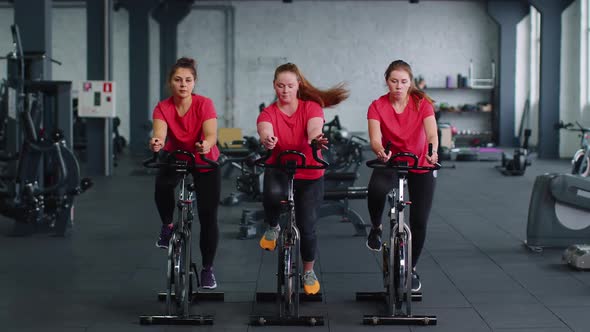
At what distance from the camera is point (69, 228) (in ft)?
22.8

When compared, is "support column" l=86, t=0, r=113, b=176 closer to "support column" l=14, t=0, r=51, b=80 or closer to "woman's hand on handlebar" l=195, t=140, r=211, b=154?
→ "support column" l=14, t=0, r=51, b=80

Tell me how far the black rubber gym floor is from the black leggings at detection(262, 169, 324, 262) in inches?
16.5

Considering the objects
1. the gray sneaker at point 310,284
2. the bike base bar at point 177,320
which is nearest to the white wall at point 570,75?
the gray sneaker at point 310,284

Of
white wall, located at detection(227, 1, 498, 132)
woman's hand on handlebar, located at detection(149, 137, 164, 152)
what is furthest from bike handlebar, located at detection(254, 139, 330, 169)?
white wall, located at detection(227, 1, 498, 132)

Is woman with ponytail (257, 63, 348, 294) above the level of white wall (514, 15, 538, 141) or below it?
below

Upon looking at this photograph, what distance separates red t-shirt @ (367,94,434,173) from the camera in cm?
419

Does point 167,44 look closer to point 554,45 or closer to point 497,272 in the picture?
point 554,45

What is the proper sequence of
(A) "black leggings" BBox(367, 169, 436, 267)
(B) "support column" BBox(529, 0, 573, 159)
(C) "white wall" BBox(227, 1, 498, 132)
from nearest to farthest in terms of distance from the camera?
(A) "black leggings" BBox(367, 169, 436, 267) < (B) "support column" BBox(529, 0, 573, 159) < (C) "white wall" BBox(227, 1, 498, 132)

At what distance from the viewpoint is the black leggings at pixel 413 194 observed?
424 cm

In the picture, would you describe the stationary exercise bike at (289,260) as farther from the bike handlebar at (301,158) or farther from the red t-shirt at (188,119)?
the red t-shirt at (188,119)

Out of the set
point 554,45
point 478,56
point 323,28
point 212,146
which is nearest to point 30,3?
point 212,146

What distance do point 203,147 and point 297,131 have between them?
1.61 feet

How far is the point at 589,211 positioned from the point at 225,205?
169 inches

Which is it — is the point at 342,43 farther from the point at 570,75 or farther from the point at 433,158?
the point at 433,158
